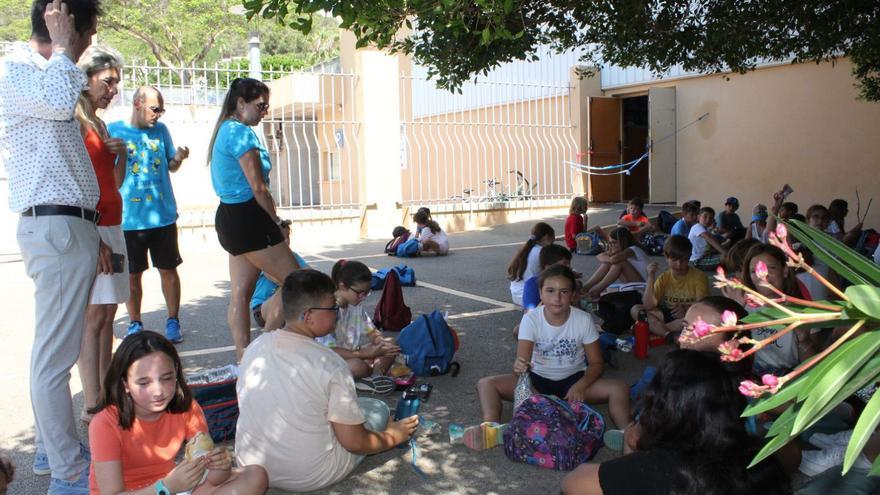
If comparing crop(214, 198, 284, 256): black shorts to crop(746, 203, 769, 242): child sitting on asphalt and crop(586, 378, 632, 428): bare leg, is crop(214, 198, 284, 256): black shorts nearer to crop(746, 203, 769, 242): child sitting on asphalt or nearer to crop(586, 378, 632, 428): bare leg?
crop(586, 378, 632, 428): bare leg

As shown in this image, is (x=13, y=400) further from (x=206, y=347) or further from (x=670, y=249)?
(x=670, y=249)

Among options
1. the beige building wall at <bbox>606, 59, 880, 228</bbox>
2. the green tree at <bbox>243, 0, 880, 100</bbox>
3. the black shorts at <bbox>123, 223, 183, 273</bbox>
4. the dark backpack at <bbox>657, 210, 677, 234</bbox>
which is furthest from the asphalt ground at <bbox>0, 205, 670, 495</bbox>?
the beige building wall at <bbox>606, 59, 880, 228</bbox>

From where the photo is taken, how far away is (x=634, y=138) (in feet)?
61.7

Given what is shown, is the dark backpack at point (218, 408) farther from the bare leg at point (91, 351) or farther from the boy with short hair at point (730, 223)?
the boy with short hair at point (730, 223)

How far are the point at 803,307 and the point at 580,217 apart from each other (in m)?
10.7

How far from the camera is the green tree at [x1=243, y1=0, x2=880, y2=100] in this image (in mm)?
4938

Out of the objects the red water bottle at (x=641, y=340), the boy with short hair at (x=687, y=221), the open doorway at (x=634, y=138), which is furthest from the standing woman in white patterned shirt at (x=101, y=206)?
the open doorway at (x=634, y=138)

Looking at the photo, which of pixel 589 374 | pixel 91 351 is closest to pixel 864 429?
pixel 589 374

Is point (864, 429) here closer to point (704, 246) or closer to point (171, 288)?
point (171, 288)

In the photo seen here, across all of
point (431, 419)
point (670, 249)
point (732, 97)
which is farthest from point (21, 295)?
point (732, 97)

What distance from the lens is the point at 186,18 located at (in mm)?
27656

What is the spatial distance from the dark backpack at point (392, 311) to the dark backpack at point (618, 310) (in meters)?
1.73

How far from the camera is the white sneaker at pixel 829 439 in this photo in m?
3.64

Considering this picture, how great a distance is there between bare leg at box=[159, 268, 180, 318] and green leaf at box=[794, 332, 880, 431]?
18.6 feet
